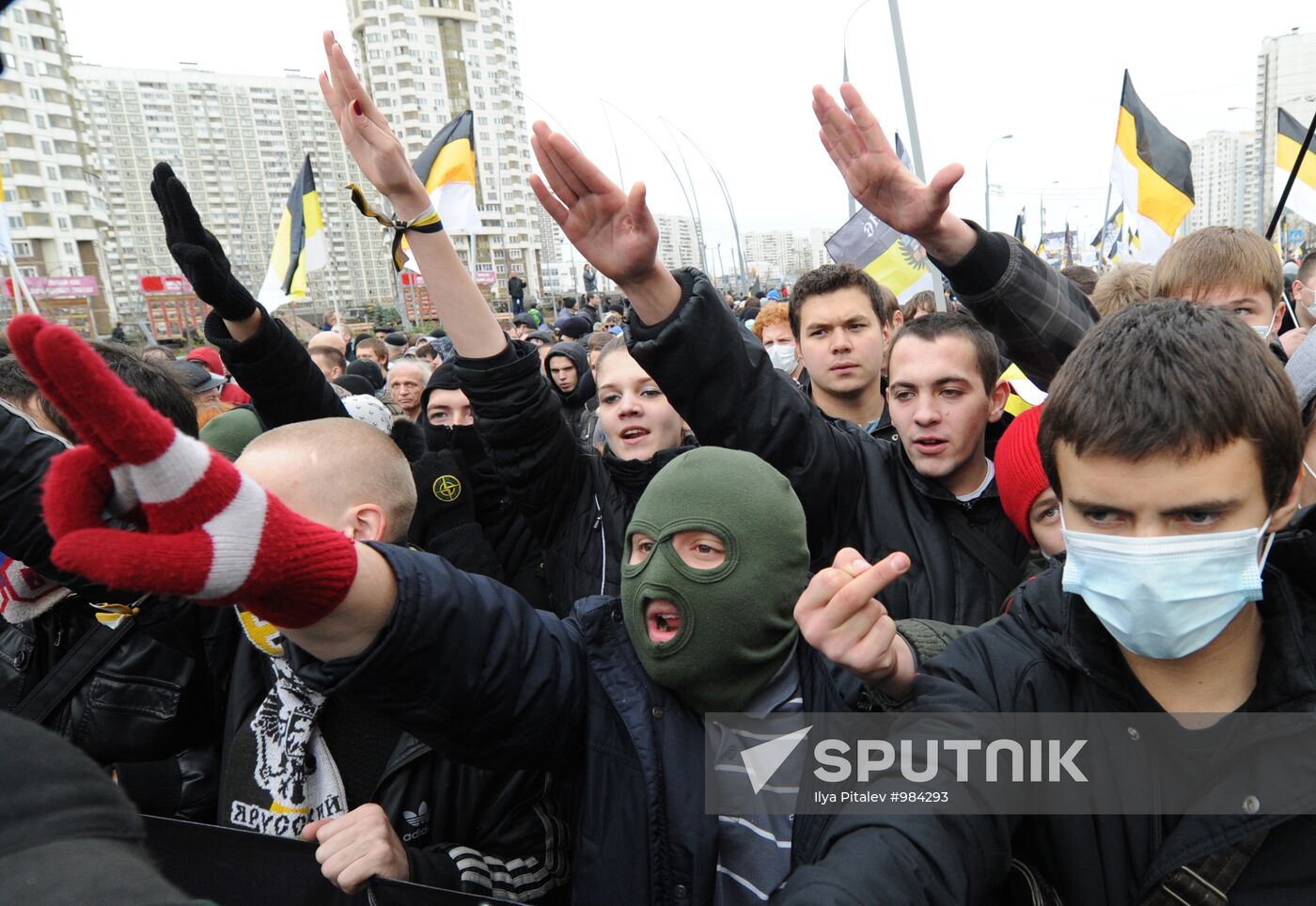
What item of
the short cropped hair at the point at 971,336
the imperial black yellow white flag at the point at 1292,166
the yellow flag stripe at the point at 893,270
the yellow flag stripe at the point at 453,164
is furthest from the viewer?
the yellow flag stripe at the point at 453,164

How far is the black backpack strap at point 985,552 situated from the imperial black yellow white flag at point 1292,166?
5.82 meters

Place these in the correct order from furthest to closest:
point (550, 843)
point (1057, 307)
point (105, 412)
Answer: point (1057, 307) < point (550, 843) < point (105, 412)

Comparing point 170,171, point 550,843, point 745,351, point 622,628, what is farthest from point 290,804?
point 170,171

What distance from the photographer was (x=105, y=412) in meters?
0.84

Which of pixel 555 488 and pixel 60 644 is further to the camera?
pixel 555 488

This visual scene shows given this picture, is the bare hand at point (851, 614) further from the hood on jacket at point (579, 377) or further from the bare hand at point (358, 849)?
the hood on jacket at point (579, 377)

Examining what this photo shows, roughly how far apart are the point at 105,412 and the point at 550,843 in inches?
52.4

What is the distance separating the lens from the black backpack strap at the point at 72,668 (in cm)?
208

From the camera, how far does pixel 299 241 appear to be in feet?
33.8

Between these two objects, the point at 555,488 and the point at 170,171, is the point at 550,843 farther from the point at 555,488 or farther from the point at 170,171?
the point at 170,171

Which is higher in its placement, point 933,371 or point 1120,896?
point 933,371

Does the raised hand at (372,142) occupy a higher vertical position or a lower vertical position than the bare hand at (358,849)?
higher

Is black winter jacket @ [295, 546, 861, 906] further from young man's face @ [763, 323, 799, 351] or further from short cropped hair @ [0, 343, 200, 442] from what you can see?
young man's face @ [763, 323, 799, 351]

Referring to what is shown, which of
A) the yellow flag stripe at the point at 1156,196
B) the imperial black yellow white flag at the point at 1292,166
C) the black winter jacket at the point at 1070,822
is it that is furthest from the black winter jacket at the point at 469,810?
the imperial black yellow white flag at the point at 1292,166
